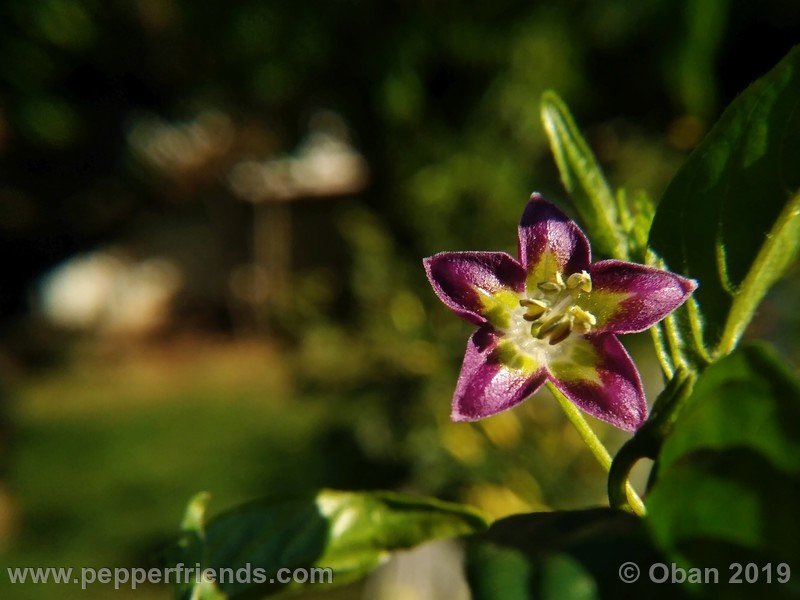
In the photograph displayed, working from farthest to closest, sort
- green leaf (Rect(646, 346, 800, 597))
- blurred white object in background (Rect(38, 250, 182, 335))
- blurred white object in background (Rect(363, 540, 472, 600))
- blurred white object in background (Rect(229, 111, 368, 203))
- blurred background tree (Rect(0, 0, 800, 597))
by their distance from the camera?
blurred white object in background (Rect(38, 250, 182, 335))
blurred white object in background (Rect(229, 111, 368, 203))
blurred background tree (Rect(0, 0, 800, 597))
blurred white object in background (Rect(363, 540, 472, 600))
green leaf (Rect(646, 346, 800, 597))

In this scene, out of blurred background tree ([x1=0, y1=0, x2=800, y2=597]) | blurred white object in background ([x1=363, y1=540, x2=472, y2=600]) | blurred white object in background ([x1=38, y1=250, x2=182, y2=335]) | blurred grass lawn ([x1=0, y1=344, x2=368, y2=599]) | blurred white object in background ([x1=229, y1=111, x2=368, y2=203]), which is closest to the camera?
blurred white object in background ([x1=363, y1=540, x2=472, y2=600])

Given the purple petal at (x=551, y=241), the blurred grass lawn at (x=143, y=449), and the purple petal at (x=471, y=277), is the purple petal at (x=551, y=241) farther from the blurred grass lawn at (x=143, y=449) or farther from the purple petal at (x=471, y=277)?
the blurred grass lawn at (x=143, y=449)

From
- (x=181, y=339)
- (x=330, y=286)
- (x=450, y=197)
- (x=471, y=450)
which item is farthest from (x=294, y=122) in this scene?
(x=471, y=450)

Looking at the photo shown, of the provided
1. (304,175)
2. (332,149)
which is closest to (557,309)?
(332,149)

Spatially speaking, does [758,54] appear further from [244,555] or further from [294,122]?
[244,555]

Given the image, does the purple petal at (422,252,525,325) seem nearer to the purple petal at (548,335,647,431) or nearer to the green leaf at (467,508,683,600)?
the purple petal at (548,335,647,431)

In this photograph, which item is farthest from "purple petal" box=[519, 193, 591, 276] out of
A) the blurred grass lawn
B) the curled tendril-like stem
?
the blurred grass lawn

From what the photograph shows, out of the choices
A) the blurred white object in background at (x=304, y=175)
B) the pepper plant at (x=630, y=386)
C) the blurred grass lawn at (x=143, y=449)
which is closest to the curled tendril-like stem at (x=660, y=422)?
the pepper plant at (x=630, y=386)
